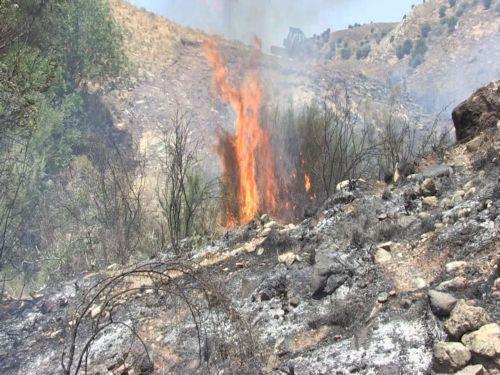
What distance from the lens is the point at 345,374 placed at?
3.54 m

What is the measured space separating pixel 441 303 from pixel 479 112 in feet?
14.1

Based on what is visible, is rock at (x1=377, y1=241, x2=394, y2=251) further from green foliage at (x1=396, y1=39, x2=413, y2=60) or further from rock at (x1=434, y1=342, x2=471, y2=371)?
green foliage at (x1=396, y1=39, x2=413, y2=60)

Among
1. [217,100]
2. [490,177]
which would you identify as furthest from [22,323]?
[217,100]

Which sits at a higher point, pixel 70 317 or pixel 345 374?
pixel 70 317

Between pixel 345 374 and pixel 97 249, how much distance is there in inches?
298

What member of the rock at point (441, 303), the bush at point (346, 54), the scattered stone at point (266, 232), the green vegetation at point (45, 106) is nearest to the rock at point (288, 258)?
the scattered stone at point (266, 232)

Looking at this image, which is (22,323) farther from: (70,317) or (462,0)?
(462,0)

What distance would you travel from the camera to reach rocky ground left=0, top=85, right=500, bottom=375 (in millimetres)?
3518

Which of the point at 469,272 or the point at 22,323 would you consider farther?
the point at 22,323

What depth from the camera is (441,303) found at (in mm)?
3605

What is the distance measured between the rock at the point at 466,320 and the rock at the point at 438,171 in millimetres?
3222

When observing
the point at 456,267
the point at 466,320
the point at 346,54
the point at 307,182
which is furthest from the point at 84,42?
the point at 346,54

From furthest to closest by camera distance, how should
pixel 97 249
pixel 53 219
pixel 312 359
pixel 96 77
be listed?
pixel 96 77 → pixel 53 219 → pixel 97 249 → pixel 312 359

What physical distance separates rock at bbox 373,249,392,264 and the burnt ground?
13 mm
